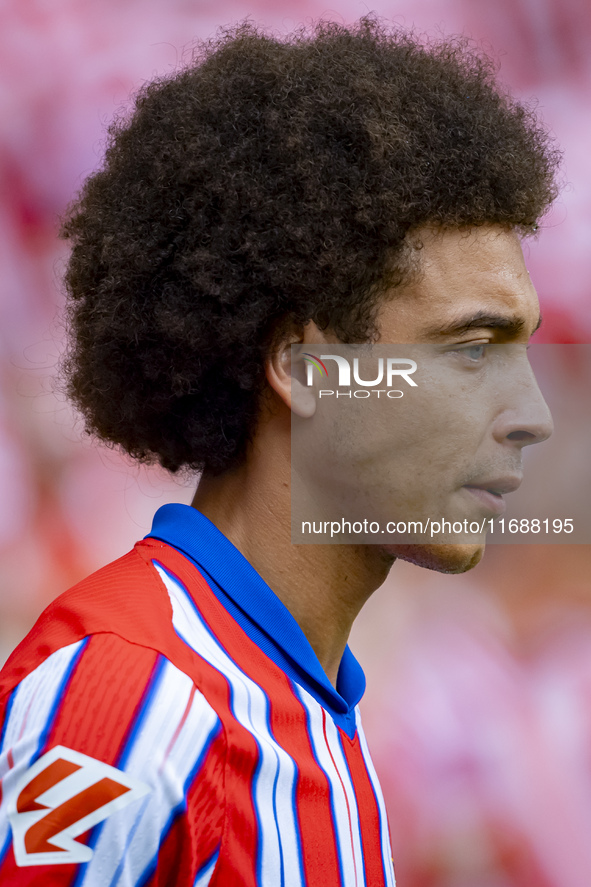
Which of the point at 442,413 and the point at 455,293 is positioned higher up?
the point at 455,293

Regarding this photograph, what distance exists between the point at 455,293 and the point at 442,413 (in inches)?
7.5

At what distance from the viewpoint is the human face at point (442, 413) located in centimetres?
137

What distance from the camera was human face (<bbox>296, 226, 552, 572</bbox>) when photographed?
1.37 meters

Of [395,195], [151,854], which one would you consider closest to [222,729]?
[151,854]

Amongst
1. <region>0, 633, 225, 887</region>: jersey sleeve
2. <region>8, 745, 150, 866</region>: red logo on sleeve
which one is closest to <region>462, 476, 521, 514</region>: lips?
<region>0, 633, 225, 887</region>: jersey sleeve

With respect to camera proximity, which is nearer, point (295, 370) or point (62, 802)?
point (62, 802)

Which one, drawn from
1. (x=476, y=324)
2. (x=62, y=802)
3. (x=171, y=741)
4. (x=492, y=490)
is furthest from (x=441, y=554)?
(x=62, y=802)

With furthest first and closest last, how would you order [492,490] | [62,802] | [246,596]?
[492,490] → [246,596] → [62,802]

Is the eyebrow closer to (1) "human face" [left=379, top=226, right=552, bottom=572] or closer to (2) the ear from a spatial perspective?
(1) "human face" [left=379, top=226, right=552, bottom=572]

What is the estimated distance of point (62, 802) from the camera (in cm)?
99

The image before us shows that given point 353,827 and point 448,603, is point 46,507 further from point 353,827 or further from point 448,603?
point 353,827

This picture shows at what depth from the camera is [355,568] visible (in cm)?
145

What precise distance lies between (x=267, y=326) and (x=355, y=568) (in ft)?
1.42

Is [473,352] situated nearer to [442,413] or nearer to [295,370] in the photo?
[442,413]
